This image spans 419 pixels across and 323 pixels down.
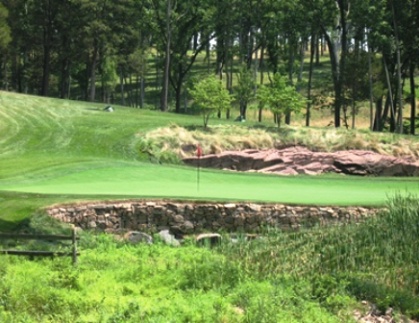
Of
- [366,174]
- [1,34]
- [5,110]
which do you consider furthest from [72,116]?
[366,174]

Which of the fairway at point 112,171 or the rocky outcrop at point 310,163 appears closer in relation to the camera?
the fairway at point 112,171

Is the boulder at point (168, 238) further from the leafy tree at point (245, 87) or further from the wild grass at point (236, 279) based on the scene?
the leafy tree at point (245, 87)

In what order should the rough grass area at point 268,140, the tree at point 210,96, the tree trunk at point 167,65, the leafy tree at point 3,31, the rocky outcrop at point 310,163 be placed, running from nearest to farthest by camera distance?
1. the rocky outcrop at point 310,163
2. the rough grass area at point 268,140
3. the tree at point 210,96
4. the leafy tree at point 3,31
5. the tree trunk at point 167,65

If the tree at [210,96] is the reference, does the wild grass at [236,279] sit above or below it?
below

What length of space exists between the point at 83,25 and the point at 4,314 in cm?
5396

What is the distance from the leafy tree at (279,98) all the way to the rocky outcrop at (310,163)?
5.36 m

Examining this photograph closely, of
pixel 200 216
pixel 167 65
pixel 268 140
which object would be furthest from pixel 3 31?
pixel 200 216

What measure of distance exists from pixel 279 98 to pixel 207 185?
1601cm

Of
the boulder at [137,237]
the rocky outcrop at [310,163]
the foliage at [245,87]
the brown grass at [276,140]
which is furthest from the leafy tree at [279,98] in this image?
the boulder at [137,237]

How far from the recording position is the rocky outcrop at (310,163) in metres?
32.0

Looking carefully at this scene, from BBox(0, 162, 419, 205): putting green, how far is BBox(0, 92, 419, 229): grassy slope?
0.03 meters

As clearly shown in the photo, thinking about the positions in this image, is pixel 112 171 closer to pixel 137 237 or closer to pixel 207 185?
pixel 207 185

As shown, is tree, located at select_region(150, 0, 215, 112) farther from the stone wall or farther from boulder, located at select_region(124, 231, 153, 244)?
boulder, located at select_region(124, 231, 153, 244)

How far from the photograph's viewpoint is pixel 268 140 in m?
34.8
